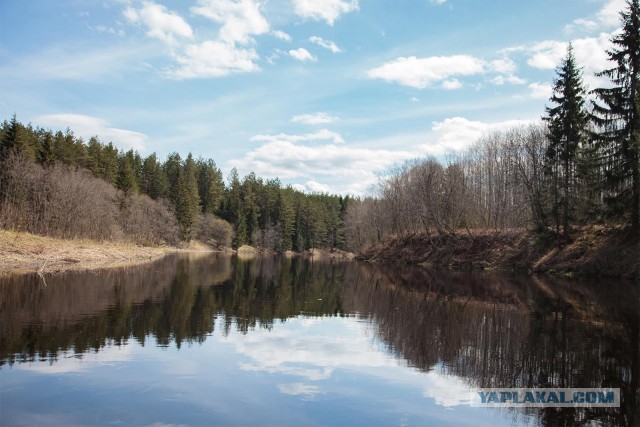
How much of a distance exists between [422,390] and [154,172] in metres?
112

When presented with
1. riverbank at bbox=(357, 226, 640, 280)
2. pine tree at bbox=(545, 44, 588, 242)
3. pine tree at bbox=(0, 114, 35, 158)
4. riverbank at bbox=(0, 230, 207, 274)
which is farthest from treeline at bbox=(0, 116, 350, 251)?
pine tree at bbox=(545, 44, 588, 242)

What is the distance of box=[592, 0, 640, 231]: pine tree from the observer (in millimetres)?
36250

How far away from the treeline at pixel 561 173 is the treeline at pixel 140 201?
4832 cm

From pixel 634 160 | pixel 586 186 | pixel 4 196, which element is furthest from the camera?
pixel 4 196

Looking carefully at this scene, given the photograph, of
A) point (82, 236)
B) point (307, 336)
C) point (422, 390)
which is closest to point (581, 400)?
point (422, 390)

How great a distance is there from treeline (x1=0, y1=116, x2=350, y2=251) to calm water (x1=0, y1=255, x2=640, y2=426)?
35.5 metres

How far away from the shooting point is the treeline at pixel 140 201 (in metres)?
55.3

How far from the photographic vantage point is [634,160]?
35781 mm

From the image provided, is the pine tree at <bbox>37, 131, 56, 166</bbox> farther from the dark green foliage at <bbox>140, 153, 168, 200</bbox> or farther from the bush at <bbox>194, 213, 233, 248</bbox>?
the bush at <bbox>194, 213, 233, 248</bbox>

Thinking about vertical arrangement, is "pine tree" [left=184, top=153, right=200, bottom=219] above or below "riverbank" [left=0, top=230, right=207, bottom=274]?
above

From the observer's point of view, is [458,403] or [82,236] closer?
[458,403]

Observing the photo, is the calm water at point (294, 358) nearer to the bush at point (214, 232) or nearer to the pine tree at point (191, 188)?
the pine tree at point (191, 188)

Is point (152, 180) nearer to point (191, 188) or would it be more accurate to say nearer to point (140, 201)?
point (191, 188)

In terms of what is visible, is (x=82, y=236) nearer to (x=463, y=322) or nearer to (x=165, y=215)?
(x=165, y=215)
